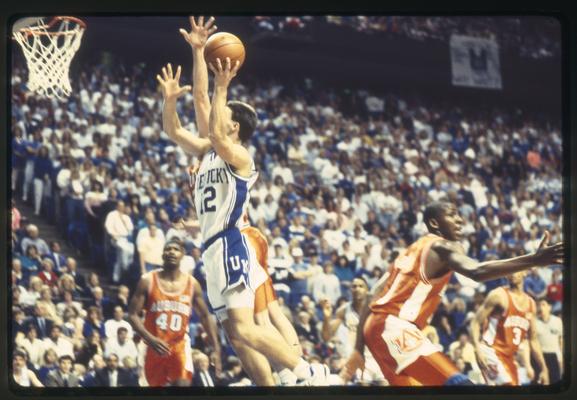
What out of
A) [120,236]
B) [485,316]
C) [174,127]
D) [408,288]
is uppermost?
[174,127]

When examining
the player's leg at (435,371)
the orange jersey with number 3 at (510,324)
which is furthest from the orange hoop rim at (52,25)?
the orange jersey with number 3 at (510,324)

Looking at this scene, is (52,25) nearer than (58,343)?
No

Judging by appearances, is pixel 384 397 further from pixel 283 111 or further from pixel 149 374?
pixel 283 111

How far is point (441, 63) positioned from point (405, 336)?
1.14m

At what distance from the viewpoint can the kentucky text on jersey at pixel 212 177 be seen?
4.28 metres

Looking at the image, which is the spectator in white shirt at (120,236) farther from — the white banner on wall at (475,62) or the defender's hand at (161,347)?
the white banner on wall at (475,62)

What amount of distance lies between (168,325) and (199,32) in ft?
3.98

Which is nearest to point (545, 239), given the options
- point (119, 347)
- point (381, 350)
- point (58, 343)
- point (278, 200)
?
point (381, 350)

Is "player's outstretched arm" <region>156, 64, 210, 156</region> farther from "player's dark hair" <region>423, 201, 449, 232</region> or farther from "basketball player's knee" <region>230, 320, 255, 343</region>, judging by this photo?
"player's dark hair" <region>423, 201, 449, 232</region>

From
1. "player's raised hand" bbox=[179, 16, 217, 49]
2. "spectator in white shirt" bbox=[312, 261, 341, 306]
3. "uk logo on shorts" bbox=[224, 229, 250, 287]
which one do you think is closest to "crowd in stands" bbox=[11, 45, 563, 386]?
"spectator in white shirt" bbox=[312, 261, 341, 306]

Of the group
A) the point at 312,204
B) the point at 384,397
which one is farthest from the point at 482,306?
the point at 312,204

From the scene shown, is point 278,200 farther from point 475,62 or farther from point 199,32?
point 475,62

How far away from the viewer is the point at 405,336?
14.0 feet

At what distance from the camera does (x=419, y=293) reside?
4.29 m
